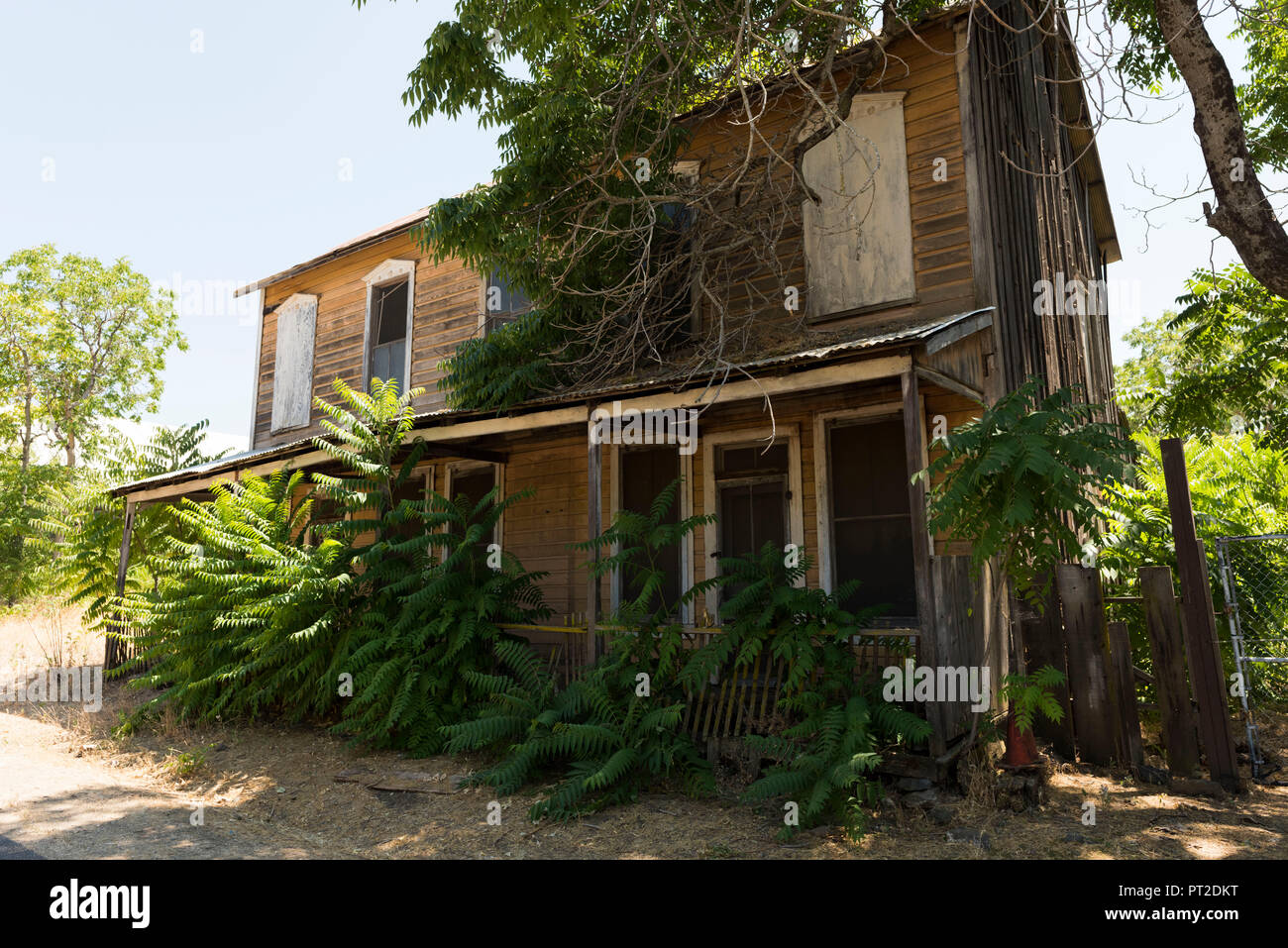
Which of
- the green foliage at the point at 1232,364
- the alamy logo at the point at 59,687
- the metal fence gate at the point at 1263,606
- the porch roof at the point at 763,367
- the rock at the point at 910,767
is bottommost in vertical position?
the rock at the point at 910,767

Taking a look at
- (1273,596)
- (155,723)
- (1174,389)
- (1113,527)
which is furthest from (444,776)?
(1174,389)

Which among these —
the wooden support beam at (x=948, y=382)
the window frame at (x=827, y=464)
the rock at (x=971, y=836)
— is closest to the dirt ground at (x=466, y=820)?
the rock at (x=971, y=836)

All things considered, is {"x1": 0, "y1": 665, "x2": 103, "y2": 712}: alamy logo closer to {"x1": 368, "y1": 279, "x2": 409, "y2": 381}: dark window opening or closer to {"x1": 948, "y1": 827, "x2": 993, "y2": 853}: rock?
{"x1": 368, "y1": 279, "x2": 409, "y2": 381}: dark window opening

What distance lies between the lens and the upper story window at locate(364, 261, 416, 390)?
42.8 ft

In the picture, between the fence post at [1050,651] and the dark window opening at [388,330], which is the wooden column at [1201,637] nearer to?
the fence post at [1050,651]

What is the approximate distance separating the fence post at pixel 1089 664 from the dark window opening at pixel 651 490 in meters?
4.35

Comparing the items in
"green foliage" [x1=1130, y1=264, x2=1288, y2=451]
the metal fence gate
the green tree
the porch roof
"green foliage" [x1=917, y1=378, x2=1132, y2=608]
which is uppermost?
the green tree

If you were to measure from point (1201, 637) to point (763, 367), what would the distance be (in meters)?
3.84

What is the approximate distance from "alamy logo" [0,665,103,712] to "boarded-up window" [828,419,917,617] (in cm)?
947

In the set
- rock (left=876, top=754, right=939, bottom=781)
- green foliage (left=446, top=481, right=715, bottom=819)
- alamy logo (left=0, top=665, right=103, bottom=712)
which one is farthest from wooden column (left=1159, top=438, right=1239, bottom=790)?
alamy logo (left=0, top=665, right=103, bottom=712)

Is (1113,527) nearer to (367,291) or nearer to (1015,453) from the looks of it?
(1015,453)

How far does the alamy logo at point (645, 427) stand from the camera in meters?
7.79

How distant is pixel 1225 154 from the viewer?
20.9 ft

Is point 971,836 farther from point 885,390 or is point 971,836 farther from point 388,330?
point 388,330
